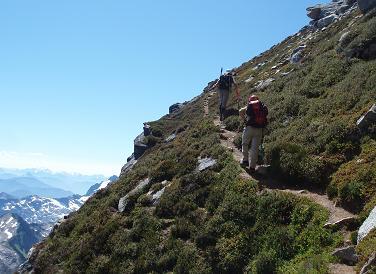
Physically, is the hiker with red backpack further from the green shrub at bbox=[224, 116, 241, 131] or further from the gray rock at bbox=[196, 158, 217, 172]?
the green shrub at bbox=[224, 116, 241, 131]

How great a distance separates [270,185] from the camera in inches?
626

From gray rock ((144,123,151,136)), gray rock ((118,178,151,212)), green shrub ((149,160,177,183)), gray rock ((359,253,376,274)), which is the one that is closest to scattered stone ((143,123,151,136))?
gray rock ((144,123,151,136))

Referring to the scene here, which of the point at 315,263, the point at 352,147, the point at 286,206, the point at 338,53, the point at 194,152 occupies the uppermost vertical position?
the point at 338,53

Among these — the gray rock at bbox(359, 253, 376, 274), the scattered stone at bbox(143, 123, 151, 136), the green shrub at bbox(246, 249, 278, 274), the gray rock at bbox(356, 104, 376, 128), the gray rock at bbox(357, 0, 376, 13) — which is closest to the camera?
the gray rock at bbox(359, 253, 376, 274)

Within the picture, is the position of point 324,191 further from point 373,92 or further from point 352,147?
point 373,92

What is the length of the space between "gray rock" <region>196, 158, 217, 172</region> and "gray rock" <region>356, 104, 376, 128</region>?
6.33 metres

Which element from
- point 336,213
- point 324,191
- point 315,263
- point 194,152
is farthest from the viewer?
point 194,152

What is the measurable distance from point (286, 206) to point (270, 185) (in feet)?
8.12

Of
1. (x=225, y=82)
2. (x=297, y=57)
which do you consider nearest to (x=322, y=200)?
(x=225, y=82)

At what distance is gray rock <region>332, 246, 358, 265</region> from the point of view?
9.89m

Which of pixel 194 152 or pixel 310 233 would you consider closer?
pixel 310 233

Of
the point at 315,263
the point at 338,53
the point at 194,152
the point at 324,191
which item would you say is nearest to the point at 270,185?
the point at 324,191

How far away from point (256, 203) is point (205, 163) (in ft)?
20.5

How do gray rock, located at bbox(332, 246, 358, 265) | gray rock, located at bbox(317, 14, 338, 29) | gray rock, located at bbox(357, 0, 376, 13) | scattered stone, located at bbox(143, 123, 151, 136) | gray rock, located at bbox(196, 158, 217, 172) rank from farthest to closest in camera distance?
gray rock, located at bbox(317, 14, 338, 29) → scattered stone, located at bbox(143, 123, 151, 136) → gray rock, located at bbox(357, 0, 376, 13) → gray rock, located at bbox(196, 158, 217, 172) → gray rock, located at bbox(332, 246, 358, 265)
